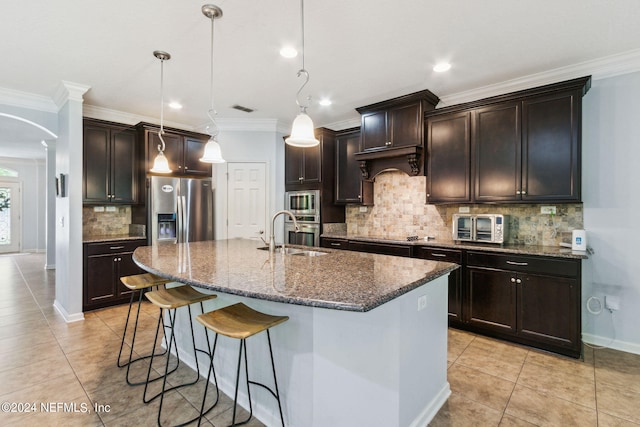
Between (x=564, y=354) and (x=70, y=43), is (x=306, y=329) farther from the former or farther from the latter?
A: (x=70, y=43)

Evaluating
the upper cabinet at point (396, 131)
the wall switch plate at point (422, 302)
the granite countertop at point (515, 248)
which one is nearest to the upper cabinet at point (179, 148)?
the upper cabinet at point (396, 131)

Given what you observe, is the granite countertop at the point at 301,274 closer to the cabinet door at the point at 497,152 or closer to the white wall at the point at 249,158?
the cabinet door at the point at 497,152

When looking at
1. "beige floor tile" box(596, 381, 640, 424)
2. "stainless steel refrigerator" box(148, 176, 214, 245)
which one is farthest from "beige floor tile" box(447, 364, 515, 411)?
"stainless steel refrigerator" box(148, 176, 214, 245)

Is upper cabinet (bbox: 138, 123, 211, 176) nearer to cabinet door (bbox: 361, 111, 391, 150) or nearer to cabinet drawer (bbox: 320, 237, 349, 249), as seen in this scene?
cabinet drawer (bbox: 320, 237, 349, 249)

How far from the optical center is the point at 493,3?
7.01 feet

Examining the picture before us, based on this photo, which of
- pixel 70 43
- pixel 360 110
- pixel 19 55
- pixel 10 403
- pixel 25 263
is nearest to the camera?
pixel 10 403

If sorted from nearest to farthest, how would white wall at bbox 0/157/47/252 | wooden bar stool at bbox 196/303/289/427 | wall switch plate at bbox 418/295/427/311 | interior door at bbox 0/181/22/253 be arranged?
wooden bar stool at bbox 196/303/289/427 → wall switch plate at bbox 418/295/427/311 → interior door at bbox 0/181/22/253 → white wall at bbox 0/157/47/252

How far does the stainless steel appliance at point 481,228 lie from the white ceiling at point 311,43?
59.6 inches

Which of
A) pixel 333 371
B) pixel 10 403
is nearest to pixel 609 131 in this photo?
pixel 333 371

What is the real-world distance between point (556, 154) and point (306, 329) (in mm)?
2935

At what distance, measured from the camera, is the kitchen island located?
1.56 m

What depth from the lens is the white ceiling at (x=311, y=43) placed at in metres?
2.21

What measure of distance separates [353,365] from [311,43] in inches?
99.1

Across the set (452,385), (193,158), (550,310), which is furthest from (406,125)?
(193,158)
